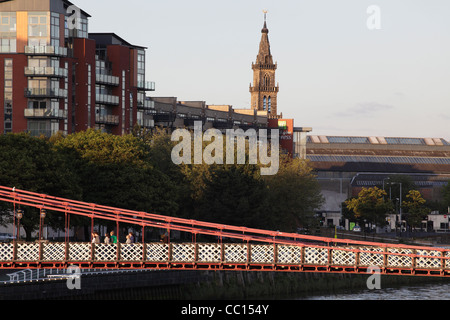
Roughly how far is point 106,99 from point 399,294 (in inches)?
2348

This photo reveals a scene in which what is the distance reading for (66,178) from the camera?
100125 mm

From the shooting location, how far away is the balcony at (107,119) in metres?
148

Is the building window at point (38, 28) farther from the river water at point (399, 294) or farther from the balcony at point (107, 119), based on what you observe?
the river water at point (399, 294)

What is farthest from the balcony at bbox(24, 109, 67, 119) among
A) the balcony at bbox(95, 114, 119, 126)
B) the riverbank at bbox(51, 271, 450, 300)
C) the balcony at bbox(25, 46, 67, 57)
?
the riverbank at bbox(51, 271, 450, 300)

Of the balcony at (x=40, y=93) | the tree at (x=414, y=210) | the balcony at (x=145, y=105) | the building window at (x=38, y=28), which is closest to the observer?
the building window at (x=38, y=28)

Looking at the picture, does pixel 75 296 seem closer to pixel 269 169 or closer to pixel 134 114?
pixel 269 169

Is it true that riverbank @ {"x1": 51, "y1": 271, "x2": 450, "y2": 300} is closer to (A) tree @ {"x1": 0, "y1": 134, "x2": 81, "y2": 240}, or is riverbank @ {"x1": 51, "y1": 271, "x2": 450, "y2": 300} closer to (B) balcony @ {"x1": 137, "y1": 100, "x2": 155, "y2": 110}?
(A) tree @ {"x1": 0, "y1": 134, "x2": 81, "y2": 240}

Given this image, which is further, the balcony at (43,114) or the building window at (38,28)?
the balcony at (43,114)

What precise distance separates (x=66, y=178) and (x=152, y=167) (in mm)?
14696

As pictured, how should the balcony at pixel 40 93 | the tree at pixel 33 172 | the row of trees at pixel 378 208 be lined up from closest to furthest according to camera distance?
the tree at pixel 33 172, the balcony at pixel 40 93, the row of trees at pixel 378 208

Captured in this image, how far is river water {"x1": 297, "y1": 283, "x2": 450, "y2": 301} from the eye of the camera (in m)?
103

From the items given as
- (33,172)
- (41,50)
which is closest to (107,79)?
(41,50)

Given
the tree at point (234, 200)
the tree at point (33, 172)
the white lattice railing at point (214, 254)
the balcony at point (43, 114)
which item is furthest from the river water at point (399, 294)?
the balcony at point (43, 114)

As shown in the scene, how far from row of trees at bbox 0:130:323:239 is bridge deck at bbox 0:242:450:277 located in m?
22.6
